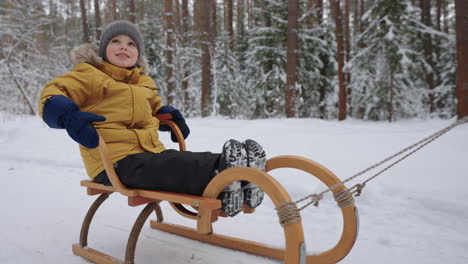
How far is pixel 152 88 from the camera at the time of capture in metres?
2.53

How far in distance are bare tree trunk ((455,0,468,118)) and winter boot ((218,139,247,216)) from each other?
6.36 m

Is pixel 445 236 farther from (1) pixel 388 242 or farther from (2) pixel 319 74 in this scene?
(2) pixel 319 74

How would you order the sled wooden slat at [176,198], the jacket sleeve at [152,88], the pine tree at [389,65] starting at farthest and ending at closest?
the pine tree at [389,65] < the jacket sleeve at [152,88] < the sled wooden slat at [176,198]

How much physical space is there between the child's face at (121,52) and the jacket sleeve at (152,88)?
0.15 m

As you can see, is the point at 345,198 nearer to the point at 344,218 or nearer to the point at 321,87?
the point at 344,218

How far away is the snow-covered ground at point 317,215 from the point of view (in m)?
2.24

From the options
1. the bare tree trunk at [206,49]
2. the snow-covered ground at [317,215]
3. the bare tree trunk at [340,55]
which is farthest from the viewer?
the bare tree trunk at [340,55]

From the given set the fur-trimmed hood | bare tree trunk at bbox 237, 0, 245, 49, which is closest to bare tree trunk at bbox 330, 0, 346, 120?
bare tree trunk at bbox 237, 0, 245, 49

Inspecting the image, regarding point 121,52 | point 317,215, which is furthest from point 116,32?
point 317,215

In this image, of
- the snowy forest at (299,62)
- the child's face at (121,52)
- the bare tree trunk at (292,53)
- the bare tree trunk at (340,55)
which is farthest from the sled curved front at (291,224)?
the bare tree trunk at (340,55)

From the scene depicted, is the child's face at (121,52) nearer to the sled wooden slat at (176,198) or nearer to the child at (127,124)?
the child at (127,124)

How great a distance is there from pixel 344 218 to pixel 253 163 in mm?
573

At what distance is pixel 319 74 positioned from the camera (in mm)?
12297

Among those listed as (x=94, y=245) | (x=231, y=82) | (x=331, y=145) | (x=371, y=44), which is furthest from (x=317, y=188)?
(x=231, y=82)
